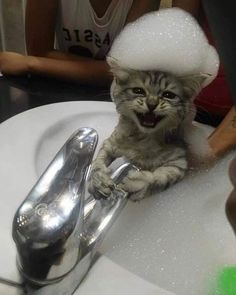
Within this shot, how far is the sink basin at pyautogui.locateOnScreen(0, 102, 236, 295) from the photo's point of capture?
1.64ft

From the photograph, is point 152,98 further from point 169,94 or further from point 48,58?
point 48,58

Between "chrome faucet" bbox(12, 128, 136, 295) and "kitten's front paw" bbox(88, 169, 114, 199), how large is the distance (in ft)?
0.17

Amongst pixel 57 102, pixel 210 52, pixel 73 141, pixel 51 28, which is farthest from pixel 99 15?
pixel 73 141

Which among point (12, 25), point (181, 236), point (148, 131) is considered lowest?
point (12, 25)

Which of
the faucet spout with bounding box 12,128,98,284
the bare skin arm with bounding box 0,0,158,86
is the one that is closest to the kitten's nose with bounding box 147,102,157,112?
the faucet spout with bounding box 12,128,98,284

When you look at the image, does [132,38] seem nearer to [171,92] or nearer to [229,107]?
[171,92]

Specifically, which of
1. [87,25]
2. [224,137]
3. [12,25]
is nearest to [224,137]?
[224,137]

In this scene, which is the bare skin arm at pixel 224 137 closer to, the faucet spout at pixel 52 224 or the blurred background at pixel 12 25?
the faucet spout at pixel 52 224

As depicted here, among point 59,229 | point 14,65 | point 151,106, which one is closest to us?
point 59,229

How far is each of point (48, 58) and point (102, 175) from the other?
44 cm

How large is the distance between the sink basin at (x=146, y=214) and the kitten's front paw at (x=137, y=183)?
0.13 ft

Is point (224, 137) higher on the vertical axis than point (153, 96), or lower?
lower

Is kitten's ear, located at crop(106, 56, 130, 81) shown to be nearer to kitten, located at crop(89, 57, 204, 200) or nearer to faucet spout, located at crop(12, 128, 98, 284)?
kitten, located at crop(89, 57, 204, 200)

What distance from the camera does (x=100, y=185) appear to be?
532 millimetres
